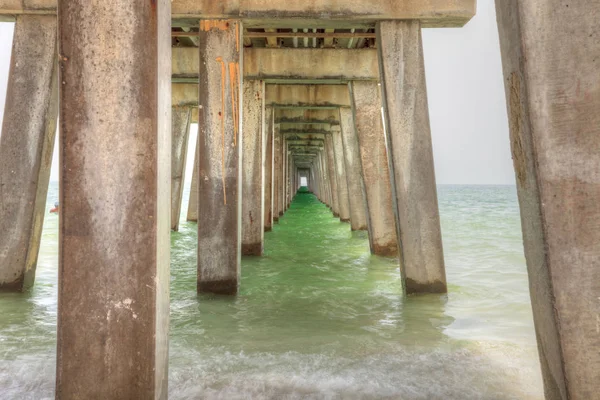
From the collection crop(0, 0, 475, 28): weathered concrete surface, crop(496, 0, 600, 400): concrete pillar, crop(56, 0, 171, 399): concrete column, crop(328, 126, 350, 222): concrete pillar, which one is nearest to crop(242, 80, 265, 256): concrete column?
crop(0, 0, 475, 28): weathered concrete surface

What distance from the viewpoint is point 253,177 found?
8.31 metres

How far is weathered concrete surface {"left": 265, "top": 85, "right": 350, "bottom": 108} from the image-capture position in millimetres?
10695

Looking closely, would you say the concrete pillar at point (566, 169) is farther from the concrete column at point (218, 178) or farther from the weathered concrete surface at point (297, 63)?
the weathered concrete surface at point (297, 63)

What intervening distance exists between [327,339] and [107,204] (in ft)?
7.48

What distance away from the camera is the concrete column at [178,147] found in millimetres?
11391

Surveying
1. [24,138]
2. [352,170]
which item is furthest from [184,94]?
[24,138]

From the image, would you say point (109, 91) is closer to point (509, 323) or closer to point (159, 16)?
point (159, 16)

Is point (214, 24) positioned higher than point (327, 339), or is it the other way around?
point (214, 24)

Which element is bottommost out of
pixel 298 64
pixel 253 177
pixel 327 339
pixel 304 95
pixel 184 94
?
pixel 327 339

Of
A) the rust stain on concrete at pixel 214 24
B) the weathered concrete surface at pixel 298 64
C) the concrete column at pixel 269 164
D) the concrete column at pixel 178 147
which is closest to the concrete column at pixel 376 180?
the weathered concrete surface at pixel 298 64

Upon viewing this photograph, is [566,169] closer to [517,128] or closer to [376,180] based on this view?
[517,128]

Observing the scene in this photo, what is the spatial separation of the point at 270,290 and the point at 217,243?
0.90 m

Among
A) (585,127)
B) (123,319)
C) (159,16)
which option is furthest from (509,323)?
(159,16)

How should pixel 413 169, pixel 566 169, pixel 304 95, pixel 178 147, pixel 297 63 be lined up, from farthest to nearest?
pixel 178 147 → pixel 304 95 → pixel 297 63 → pixel 413 169 → pixel 566 169
